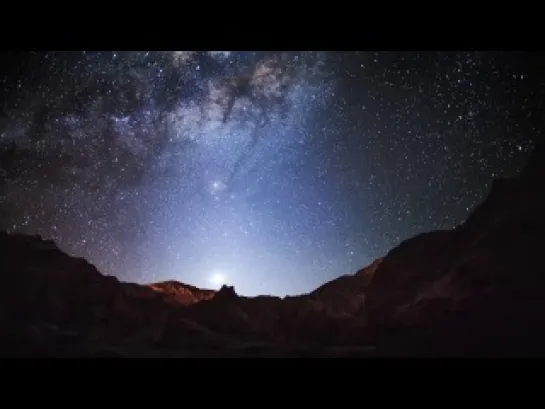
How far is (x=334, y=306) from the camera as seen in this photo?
26.4 ft

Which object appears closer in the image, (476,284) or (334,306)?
(476,284)

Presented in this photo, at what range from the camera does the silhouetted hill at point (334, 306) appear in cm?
705

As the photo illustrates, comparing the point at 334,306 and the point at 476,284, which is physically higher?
the point at 476,284

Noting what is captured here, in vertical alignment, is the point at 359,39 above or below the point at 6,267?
above

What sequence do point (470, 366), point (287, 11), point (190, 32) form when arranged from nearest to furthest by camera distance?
point (287, 11) → point (190, 32) → point (470, 366)

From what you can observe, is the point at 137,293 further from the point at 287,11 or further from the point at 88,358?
the point at 287,11

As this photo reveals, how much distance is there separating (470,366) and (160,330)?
4317 mm

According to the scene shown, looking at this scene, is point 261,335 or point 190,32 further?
point 261,335

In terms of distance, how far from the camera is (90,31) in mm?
5480

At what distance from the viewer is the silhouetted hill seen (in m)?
7.05

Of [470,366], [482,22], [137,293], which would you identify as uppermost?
[482,22]

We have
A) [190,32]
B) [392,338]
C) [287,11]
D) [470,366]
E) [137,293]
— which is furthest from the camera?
[137,293]

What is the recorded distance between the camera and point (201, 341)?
737cm

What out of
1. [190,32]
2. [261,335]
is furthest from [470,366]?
[190,32]
